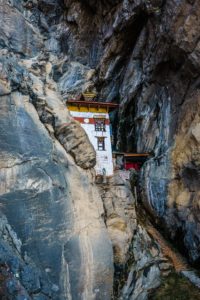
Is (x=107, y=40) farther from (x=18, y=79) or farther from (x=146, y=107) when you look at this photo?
(x=18, y=79)

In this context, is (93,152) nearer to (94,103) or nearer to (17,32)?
(94,103)

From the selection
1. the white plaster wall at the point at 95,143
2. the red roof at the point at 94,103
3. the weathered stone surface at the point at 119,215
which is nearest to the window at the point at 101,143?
the white plaster wall at the point at 95,143

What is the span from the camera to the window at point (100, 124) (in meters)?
33.9

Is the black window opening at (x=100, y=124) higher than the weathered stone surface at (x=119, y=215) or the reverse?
higher

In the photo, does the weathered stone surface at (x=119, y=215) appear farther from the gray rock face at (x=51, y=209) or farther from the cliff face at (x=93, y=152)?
the gray rock face at (x=51, y=209)

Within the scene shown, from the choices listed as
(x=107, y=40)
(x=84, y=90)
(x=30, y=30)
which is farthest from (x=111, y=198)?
(x=30, y=30)

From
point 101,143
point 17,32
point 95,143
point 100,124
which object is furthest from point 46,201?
point 17,32

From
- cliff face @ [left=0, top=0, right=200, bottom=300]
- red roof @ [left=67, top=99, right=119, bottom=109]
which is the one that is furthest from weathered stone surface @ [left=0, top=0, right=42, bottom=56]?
red roof @ [left=67, top=99, right=119, bottom=109]

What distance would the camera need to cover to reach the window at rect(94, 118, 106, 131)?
Result: 33.9 m

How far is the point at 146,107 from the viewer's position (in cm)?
3294

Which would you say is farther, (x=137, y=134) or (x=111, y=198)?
(x=137, y=134)

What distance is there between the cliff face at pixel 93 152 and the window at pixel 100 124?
2.70 m

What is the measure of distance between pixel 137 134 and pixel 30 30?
19316 millimetres

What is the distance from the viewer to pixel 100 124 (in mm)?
34188
